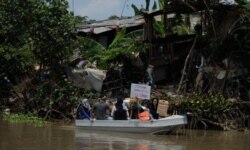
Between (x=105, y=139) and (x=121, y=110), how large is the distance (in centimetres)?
229

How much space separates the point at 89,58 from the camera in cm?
2827

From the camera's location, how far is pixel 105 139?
19000mm

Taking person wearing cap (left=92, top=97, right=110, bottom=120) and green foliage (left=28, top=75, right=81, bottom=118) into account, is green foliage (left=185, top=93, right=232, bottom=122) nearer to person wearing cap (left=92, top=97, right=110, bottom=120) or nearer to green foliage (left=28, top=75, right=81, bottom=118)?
person wearing cap (left=92, top=97, right=110, bottom=120)

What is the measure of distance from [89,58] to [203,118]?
793cm

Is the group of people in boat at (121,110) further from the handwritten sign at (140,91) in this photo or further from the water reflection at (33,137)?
the water reflection at (33,137)

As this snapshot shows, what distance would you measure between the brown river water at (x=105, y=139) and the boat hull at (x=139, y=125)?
0.26 metres

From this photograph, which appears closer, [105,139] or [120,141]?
[120,141]

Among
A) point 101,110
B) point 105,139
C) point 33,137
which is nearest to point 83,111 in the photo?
point 101,110

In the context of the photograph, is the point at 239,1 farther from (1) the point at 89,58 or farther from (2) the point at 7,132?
(2) the point at 7,132

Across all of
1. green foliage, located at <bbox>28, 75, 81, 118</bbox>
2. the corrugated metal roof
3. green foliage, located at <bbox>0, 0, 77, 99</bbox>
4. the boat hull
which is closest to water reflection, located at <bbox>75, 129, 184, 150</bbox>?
the boat hull

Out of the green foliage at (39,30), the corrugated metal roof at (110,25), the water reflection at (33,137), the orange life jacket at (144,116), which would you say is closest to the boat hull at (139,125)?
the orange life jacket at (144,116)

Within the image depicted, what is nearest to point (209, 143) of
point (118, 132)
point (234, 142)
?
point (234, 142)

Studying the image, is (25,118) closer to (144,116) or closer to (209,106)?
(144,116)

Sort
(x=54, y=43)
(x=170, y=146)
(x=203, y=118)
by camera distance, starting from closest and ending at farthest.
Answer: (x=170, y=146), (x=203, y=118), (x=54, y=43)
